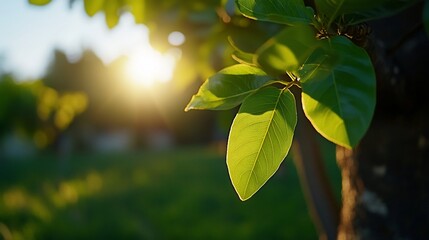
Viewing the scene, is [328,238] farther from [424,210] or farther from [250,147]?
[250,147]

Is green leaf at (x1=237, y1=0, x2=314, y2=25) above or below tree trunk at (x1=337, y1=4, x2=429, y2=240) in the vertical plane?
above

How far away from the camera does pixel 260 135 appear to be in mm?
666

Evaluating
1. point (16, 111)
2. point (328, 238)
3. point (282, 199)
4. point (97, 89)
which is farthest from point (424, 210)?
point (16, 111)

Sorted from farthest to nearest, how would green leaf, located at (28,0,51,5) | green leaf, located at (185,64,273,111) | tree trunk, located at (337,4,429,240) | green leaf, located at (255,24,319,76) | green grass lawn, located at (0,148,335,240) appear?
green grass lawn, located at (0,148,335,240), tree trunk, located at (337,4,429,240), green leaf, located at (28,0,51,5), green leaf, located at (185,64,273,111), green leaf, located at (255,24,319,76)

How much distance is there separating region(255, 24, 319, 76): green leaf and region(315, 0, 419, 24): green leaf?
3.2 inches

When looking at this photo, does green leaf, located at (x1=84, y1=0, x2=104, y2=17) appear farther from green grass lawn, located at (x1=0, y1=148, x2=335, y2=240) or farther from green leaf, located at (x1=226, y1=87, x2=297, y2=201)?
green grass lawn, located at (x1=0, y1=148, x2=335, y2=240)

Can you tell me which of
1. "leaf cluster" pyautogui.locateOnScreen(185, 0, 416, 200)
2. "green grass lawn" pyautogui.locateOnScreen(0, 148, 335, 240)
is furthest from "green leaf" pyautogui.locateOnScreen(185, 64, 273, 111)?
"green grass lawn" pyautogui.locateOnScreen(0, 148, 335, 240)

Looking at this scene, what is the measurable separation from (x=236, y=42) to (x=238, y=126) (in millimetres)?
635

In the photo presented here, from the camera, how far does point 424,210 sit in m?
1.32

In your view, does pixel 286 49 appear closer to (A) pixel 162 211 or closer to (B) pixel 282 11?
(B) pixel 282 11

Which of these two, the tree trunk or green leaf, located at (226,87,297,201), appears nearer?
green leaf, located at (226,87,297,201)

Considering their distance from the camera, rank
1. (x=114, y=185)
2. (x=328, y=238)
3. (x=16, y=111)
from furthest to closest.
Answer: (x=16, y=111), (x=114, y=185), (x=328, y=238)

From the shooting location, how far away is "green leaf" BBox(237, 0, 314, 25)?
62cm

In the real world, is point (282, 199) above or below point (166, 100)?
above
